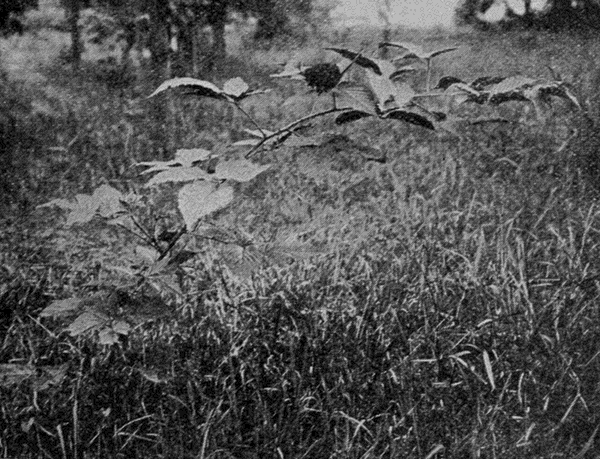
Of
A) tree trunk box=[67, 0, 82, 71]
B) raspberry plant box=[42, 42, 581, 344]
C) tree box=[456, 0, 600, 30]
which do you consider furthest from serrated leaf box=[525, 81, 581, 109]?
tree trunk box=[67, 0, 82, 71]

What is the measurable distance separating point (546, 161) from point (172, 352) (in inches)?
86.2

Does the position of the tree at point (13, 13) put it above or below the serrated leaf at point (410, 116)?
above

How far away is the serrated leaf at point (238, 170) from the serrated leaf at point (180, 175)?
3cm

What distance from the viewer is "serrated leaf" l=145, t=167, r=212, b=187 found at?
50.4 inches

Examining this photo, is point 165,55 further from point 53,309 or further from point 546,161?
point 53,309

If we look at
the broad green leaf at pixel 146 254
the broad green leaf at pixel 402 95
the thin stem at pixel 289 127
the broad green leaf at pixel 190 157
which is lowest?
the broad green leaf at pixel 146 254

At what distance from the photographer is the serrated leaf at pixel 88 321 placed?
1456 millimetres

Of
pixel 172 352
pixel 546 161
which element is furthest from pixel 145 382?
pixel 546 161

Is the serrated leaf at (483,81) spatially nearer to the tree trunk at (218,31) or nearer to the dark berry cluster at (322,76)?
the dark berry cluster at (322,76)

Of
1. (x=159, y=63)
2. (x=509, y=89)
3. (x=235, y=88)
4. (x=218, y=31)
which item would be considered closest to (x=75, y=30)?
(x=159, y=63)

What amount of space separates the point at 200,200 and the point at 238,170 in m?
0.09

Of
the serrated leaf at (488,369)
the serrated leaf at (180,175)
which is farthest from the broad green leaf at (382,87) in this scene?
the serrated leaf at (488,369)

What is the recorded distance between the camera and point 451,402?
6.34 ft

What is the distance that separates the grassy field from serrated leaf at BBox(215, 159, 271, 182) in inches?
3.9
